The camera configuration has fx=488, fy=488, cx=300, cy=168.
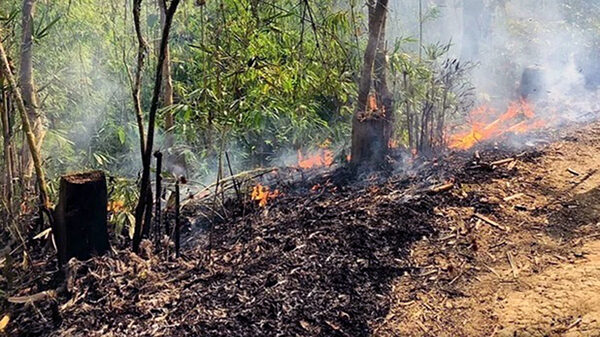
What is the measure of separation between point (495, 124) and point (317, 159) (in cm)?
330

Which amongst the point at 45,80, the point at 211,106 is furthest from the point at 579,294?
the point at 45,80

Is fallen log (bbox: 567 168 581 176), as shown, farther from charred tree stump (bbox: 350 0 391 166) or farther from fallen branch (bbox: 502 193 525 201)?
charred tree stump (bbox: 350 0 391 166)

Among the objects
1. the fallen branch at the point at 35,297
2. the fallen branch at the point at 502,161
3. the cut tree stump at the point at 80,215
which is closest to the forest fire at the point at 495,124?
the fallen branch at the point at 502,161

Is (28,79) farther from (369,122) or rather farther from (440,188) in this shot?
(440,188)

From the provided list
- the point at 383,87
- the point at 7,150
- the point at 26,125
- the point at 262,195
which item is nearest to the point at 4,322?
the point at 26,125

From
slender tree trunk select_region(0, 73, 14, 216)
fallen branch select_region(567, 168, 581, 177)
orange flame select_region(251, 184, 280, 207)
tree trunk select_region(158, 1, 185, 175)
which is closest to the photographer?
slender tree trunk select_region(0, 73, 14, 216)

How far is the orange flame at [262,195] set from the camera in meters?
4.65

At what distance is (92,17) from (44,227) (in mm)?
4830

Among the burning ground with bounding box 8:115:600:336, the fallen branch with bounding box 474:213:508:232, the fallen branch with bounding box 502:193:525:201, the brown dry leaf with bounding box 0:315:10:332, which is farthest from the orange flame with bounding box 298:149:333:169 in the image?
the brown dry leaf with bounding box 0:315:10:332

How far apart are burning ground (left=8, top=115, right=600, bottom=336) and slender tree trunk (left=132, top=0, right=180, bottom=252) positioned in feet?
0.55

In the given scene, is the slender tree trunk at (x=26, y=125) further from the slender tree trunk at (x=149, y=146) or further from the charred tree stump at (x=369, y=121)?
the charred tree stump at (x=369, y=121)

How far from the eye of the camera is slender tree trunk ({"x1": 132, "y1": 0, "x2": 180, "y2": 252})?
2623 mm

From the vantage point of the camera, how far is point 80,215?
9.15 ft

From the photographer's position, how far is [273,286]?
2.91 meters
